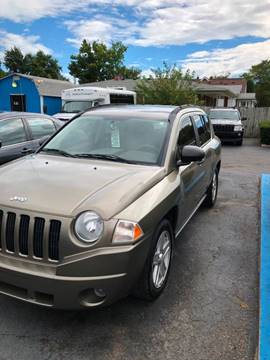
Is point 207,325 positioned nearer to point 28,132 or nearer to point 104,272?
point 104,272

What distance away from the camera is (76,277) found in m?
2.46

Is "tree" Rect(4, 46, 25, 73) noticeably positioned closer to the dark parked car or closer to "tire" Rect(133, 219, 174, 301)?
the dark parked car

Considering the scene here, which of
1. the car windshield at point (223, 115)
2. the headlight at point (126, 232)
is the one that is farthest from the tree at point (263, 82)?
the headlight at point (126, 232)

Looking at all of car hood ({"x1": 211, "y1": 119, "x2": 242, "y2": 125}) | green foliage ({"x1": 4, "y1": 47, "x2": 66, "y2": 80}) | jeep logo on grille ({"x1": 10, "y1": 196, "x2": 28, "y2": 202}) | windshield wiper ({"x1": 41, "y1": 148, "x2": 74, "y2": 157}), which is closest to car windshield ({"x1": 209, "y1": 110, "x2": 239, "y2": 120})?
car hood ({"x1": 211, "y1": 119, "x2": 242, "y2": 125})

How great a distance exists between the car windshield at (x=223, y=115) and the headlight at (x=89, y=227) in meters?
16.5

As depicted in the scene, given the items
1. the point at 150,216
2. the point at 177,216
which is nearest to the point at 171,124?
the point at 177,216

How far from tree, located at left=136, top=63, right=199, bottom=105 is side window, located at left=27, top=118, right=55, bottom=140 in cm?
1475

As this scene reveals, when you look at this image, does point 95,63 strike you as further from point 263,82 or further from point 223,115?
point 223,115

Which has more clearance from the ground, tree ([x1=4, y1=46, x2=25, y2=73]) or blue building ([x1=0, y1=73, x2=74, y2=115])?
→ tree ([x1=4, y1=46, x2=25, y2=73])

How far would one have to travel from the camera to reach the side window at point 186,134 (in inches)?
160

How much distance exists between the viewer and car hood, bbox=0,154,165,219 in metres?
2.61

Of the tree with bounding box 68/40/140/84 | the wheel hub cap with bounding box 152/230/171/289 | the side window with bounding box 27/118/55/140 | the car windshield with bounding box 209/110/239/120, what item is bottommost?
the wheel hub cap with bounding box 152/230/171/289

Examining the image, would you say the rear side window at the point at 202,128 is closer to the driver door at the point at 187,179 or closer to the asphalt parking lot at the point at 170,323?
the driver door at the point at 187,179

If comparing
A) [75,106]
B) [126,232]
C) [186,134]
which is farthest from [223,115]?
[126,232]
